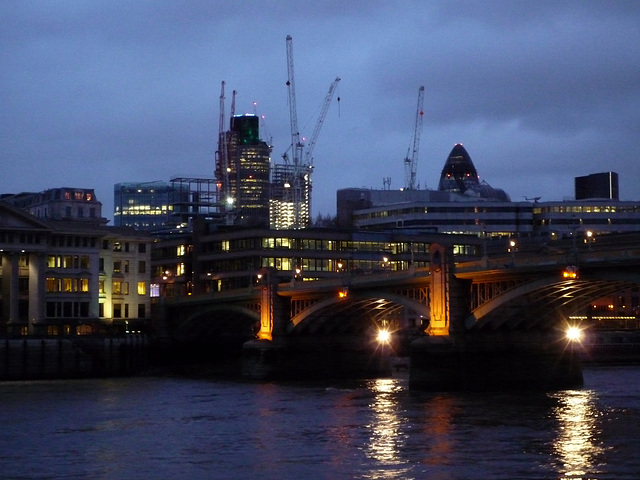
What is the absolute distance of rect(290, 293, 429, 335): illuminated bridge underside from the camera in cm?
11275

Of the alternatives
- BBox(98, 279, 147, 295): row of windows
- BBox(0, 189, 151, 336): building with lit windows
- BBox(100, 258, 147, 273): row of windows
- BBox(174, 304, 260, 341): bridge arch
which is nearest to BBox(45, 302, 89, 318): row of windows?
BBox(0, 189, 151, 336): building with lit windows

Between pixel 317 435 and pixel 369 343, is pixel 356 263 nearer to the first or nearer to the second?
pixel 369 343

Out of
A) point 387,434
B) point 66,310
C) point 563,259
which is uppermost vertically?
point 563,259

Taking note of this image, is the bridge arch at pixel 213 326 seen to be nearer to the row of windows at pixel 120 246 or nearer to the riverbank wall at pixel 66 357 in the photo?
the row of windows at pixel 120 246

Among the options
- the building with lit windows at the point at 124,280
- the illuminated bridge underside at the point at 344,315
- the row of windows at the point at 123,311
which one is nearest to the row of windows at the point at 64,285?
the building with lit windows at the point at 124,280

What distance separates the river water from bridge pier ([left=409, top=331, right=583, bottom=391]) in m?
2.08

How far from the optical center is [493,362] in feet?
314

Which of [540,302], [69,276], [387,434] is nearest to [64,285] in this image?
[69,276]

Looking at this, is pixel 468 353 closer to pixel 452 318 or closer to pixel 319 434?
pixel 452 318

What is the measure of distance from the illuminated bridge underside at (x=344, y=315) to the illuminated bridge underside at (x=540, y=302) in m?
14.5

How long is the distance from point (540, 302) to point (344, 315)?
29.4 metres

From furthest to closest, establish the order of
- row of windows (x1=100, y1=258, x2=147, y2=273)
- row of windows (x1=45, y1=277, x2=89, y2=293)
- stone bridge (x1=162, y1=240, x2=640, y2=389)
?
row of windows (x1=100, y1=258, x2=147, y2=273), row of windows (x1=45, y1=277, x2=89, y2=293), stone bridge (x1=162, y1=240, x2=640, y2=389)

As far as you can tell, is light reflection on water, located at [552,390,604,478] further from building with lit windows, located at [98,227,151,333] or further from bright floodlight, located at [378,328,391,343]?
building with lit windows, located at [98,227,151,333]

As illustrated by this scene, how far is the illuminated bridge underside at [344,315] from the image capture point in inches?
4439
